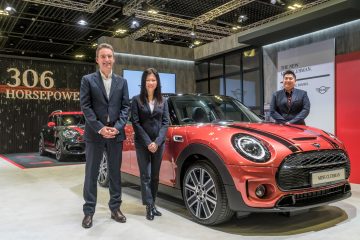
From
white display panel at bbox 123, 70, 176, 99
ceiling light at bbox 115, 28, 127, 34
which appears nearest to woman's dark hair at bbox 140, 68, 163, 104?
white display panel at bbox 123, 70, 176, 99

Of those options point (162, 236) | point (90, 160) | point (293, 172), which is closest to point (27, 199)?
point (90, 160)

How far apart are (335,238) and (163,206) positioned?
1.77 meters

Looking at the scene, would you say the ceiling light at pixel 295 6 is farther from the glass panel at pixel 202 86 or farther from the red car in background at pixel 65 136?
the red car in background at pixel 65 136

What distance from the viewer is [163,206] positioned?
3.85 meters

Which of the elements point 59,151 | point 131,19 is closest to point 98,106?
point 59,151

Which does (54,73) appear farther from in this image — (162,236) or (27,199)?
(162,236)

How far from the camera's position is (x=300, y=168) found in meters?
2.74

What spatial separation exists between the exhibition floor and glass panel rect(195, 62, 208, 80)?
21.2 ft

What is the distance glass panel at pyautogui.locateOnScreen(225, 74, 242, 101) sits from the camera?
9461 millimetres

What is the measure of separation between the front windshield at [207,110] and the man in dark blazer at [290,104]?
52 centimetres

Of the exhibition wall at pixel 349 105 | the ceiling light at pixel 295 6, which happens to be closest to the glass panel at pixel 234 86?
the ceiling light at pixel 295 6

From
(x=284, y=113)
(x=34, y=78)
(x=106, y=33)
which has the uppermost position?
(x=106, y=33)

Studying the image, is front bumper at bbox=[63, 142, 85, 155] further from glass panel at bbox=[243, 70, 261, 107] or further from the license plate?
the license plate

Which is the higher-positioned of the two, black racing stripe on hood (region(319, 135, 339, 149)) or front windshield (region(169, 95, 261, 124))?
front windshield (region(169, 95, 261, 124))
